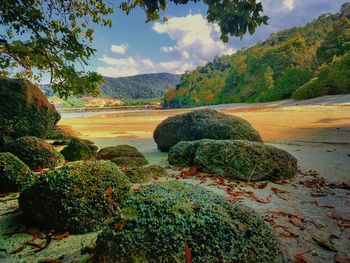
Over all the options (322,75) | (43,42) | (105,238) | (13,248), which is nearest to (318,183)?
(105,238)

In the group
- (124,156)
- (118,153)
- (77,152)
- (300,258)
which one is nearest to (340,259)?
(300,258)

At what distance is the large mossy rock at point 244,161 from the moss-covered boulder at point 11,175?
303 cm

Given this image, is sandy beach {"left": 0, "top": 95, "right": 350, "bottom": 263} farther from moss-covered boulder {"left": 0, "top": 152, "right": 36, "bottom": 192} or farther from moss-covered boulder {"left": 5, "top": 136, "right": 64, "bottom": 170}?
moss-covered boulder {"left": 5, "top": 136, "right": 64, "bottom": 170}

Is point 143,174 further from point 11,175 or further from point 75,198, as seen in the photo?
point 11,175

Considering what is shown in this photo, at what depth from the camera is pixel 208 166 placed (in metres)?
5.22

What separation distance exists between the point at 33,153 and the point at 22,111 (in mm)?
3569

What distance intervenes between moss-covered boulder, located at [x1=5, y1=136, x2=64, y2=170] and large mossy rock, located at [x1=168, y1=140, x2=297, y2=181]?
295 centimetres

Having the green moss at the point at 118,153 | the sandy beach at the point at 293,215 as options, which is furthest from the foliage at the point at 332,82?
the green moss at the point at 118,153

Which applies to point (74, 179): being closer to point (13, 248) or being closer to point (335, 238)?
point (13, 248)

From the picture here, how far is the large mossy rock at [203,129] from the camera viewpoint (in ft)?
24.1

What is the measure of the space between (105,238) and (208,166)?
3.35 m

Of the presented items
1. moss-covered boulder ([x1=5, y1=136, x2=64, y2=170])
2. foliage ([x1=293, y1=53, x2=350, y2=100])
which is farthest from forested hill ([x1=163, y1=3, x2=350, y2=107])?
moss-covered boulder ([x1=5, y1=136, x2=64, y2=170])

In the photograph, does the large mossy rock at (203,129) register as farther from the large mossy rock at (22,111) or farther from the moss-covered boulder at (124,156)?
the large mossy rock at (22,111)

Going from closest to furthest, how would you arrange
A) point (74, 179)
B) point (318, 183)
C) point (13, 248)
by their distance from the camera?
point (13, 248), point (74, 179), point (318, 183)
